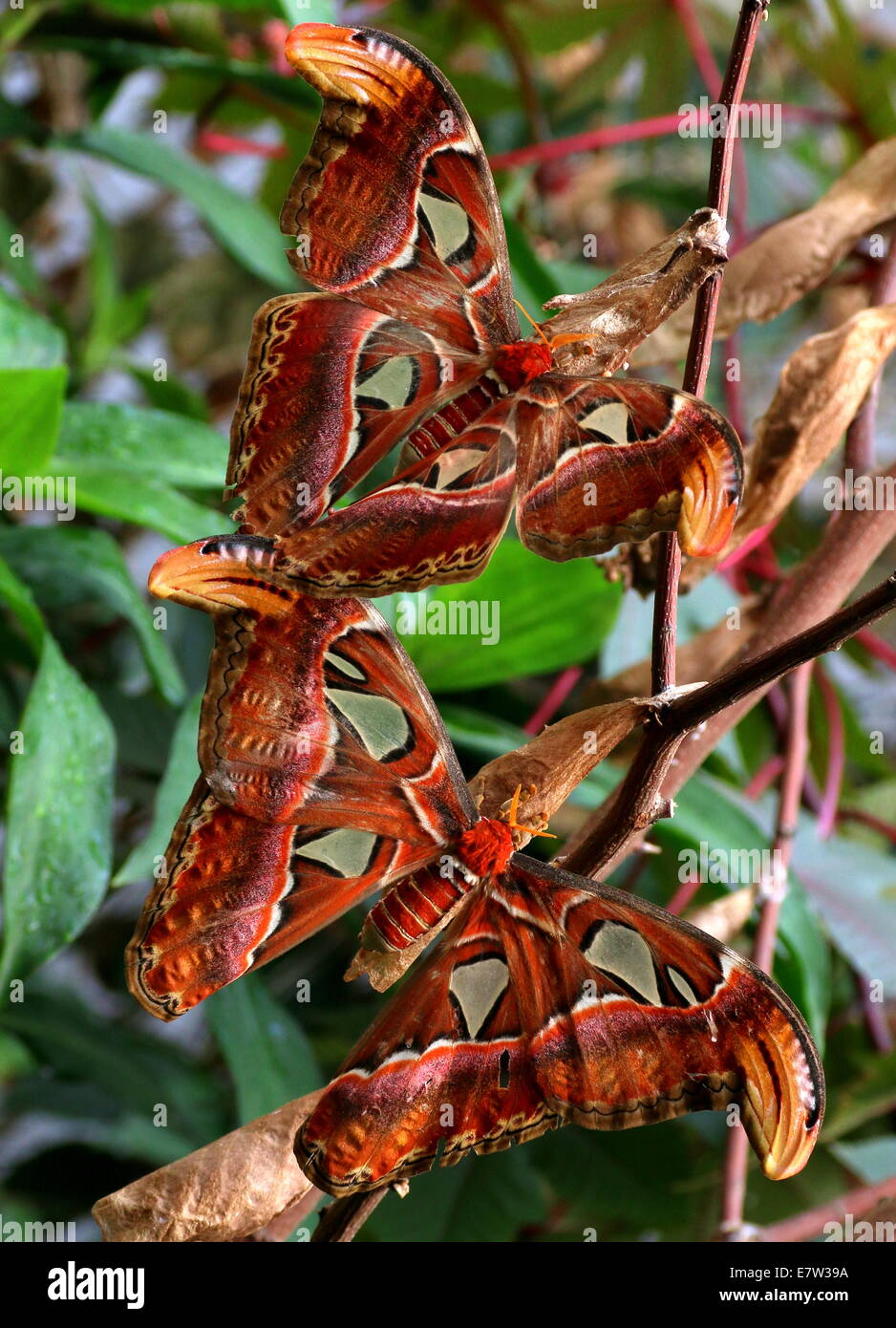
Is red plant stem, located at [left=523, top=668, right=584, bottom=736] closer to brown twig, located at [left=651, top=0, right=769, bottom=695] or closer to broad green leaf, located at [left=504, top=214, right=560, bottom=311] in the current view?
broad green leaf, located at [left=504, top=214, right=560, bottom=311]

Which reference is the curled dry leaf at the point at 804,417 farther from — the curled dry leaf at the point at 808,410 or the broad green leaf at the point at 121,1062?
the broad green leaf at the point at 121,1062

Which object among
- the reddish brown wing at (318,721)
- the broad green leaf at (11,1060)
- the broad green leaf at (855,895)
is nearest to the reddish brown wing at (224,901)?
the reddish brown wing at (318,721)

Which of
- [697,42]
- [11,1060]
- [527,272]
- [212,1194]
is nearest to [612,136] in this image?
[697,42]

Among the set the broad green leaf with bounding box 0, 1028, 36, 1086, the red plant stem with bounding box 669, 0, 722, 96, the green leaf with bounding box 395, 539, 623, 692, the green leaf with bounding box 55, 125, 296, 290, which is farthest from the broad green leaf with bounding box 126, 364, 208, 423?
the broad green leaf with bounding box 0, 1028, 36, 1086

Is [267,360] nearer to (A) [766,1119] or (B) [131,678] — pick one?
(A) [766,1119]

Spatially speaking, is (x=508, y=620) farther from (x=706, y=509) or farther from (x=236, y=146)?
(x=236, y=146)

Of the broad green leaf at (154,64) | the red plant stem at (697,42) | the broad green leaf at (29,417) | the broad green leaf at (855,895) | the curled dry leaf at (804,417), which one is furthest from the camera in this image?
the red plant stem at (697,42)
